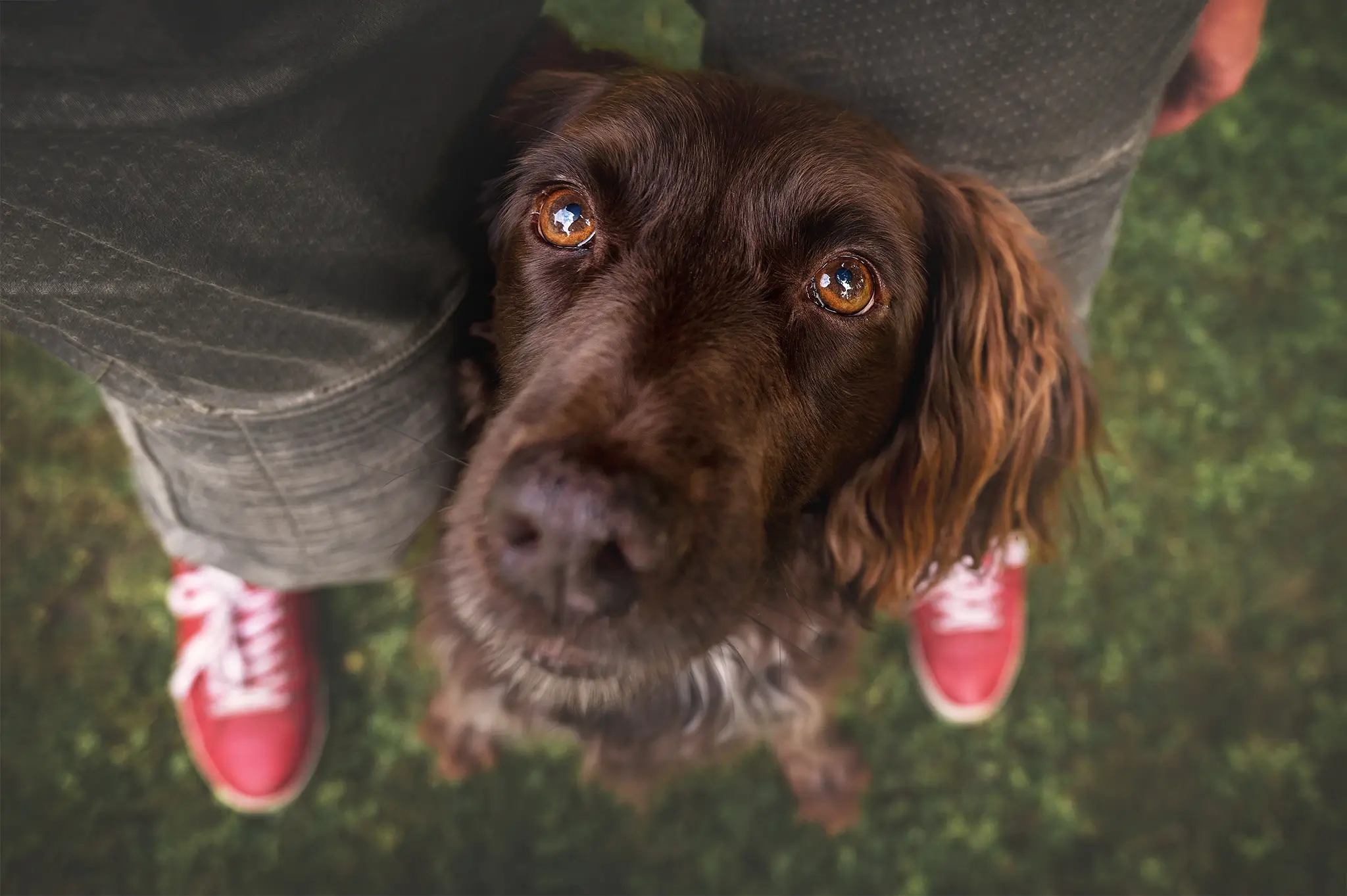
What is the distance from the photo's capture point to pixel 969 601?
2523mm

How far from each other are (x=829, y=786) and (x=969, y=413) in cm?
132

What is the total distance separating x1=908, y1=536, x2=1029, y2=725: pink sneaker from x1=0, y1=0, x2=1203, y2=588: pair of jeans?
0.90m

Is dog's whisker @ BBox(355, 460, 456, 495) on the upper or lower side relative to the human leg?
lower

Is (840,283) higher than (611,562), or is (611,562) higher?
(840,283)

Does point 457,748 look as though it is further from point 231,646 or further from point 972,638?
point 972,638

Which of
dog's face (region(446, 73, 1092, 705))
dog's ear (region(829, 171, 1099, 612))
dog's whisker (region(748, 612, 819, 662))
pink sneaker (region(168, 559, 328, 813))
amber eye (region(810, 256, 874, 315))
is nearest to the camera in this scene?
dog's face (region(446, 73, 1092, 705))

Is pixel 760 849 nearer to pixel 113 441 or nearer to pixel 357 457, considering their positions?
pixel 357 457

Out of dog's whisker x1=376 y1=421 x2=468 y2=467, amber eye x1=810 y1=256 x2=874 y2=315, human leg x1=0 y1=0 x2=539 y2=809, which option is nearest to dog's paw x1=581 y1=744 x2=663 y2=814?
human leg x1=0 y1=0 x2=539 y2=809

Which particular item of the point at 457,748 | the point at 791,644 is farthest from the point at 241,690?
the point at 791,644

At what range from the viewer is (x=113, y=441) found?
8.95ft

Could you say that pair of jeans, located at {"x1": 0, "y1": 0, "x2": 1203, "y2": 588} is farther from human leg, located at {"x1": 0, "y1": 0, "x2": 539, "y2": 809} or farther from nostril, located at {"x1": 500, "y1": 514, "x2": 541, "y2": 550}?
nostril, located at {"x1": 500, "y1": 514, "x2": 541, "y2": 550}

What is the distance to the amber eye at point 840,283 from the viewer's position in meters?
1.39

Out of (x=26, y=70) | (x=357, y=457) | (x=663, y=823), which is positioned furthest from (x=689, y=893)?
(x=26, y=70)

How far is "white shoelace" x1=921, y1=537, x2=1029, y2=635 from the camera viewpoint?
2510 millimetres
